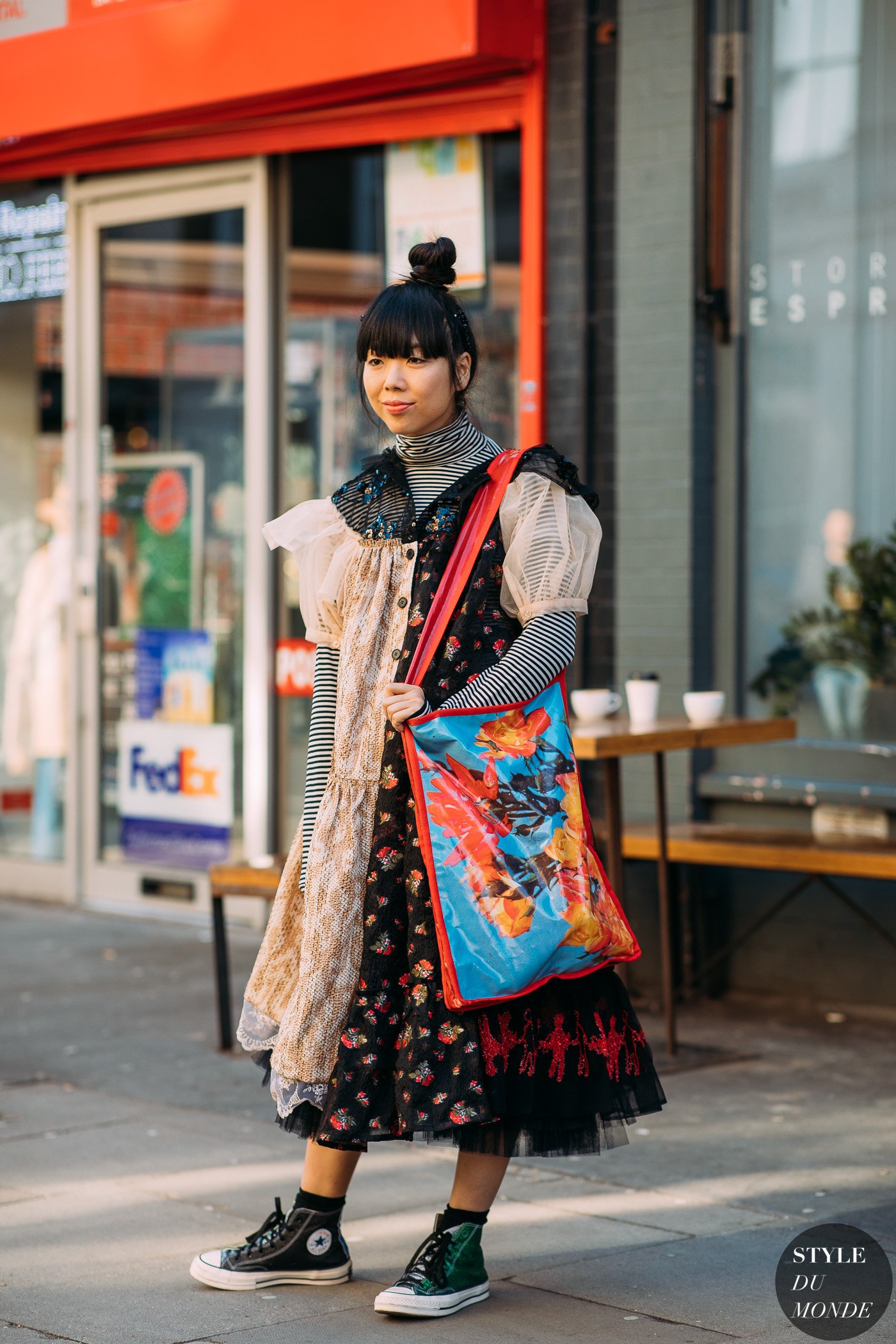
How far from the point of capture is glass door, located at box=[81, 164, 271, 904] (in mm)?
8031

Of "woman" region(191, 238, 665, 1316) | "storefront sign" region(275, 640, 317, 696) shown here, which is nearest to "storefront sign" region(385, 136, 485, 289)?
"storefront sign" region(275, 640, 317, 696)

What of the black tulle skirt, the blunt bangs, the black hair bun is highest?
the black hair bun

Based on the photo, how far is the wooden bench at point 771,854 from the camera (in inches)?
223

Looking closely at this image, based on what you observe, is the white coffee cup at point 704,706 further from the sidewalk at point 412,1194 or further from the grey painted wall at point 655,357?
the sidewalk at point 412,1194

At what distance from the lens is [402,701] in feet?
10.9

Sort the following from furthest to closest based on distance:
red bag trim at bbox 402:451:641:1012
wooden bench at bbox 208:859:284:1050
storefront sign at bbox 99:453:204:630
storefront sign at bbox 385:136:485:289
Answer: storefront sign at bbox 99:453:204:630 < storefront sign at bbox 385:136:485:289 < wooden bench at bbox 208:859:284:1050 < red bag trim at bbox 402:451:641:1012

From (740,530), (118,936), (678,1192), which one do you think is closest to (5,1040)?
(118,936)

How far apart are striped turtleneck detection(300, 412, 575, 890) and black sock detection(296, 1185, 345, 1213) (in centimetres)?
60

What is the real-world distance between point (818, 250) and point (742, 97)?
599 mm

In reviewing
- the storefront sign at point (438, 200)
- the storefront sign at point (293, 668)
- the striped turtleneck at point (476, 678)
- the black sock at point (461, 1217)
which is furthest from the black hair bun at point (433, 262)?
the storefront sign at point (293, 668)

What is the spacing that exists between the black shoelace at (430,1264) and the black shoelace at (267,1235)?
285mm

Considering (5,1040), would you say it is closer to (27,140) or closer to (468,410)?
(468,410)

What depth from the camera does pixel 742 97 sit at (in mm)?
6473

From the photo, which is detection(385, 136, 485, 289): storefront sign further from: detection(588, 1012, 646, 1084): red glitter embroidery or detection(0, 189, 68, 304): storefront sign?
detection(588, 1012, 646, 1084): red glitter embroidery
